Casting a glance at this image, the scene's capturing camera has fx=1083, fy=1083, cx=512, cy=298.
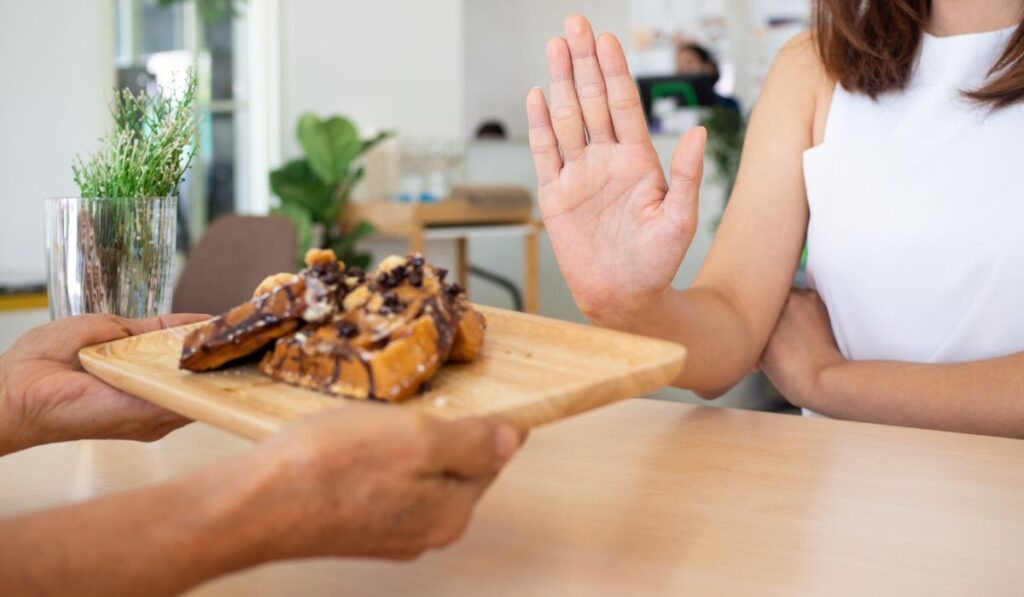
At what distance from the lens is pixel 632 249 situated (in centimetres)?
99

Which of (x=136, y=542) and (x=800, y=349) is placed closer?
(x=136, y=542)

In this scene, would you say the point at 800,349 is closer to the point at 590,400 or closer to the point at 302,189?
the point at 590,400

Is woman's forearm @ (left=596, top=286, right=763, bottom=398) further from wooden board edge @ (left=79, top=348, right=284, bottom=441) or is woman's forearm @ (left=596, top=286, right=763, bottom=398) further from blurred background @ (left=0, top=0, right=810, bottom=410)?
blurred background @ (left=0, top=0, right=810, bottom=410)

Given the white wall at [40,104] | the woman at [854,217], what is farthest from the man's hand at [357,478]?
the white wall at [40,104]

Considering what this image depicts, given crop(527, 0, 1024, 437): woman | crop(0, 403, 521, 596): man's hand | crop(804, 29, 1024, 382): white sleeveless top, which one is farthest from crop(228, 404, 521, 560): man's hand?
crop(804, 29, 1024, 382): white sleeveless top

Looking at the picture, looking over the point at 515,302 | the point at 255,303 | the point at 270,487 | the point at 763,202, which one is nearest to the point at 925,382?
the point at 763,202

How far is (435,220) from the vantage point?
512 cm

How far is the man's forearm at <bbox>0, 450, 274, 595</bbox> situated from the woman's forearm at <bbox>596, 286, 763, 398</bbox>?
0.59 metres

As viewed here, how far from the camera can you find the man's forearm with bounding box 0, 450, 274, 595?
51 cm

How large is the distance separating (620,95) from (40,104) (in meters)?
3.74

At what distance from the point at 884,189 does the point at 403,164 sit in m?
4.47

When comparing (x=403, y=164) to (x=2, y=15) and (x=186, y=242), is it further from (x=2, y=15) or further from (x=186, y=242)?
(x=2, y=15)

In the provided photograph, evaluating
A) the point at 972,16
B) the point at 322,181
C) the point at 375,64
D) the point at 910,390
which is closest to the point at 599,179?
the point at 910,390

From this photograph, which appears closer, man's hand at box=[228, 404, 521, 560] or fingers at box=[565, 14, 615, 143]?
man's hand at box=[228, 404, 521, 560]
